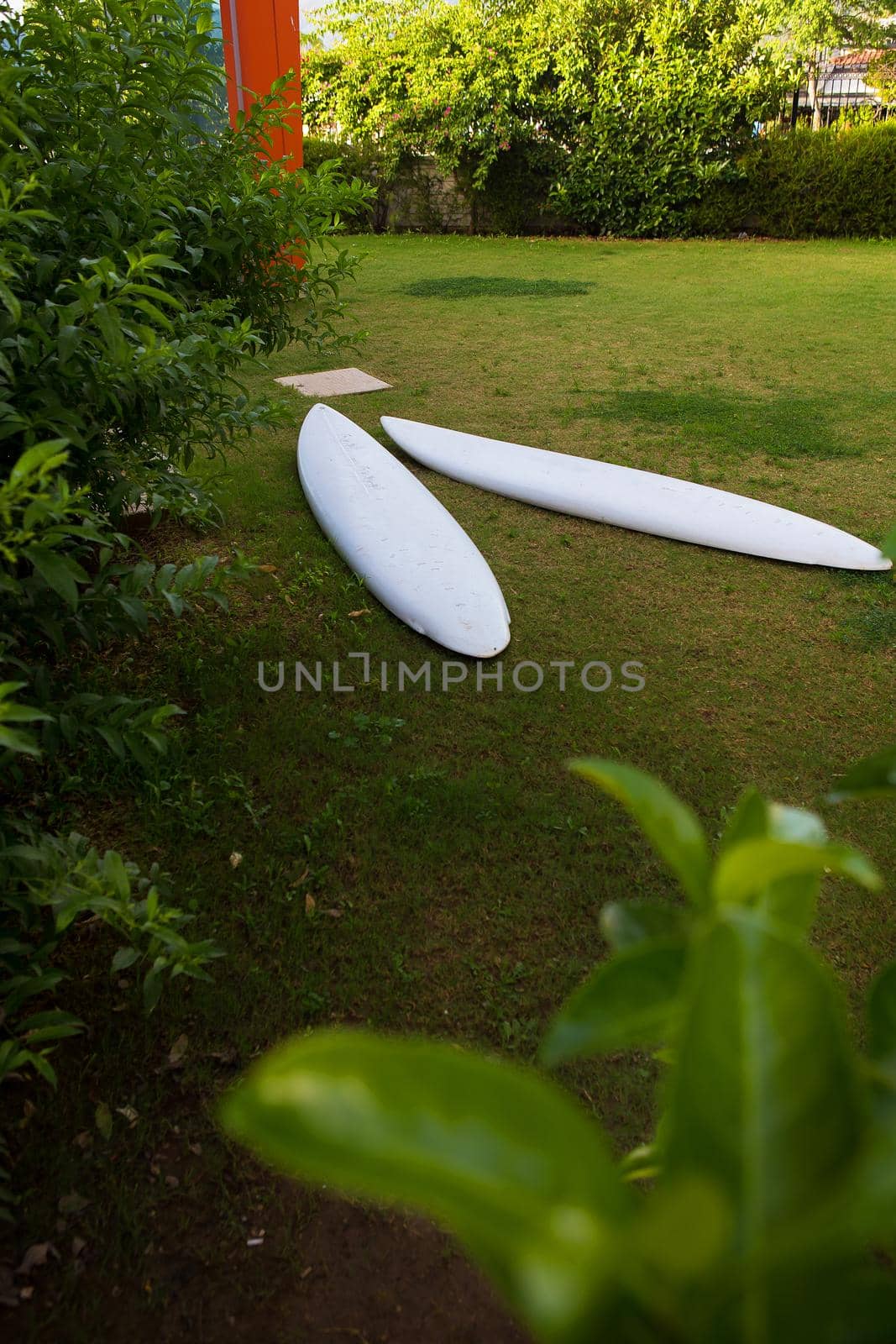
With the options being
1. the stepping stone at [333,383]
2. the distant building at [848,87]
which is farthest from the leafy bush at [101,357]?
the distant building at [848,87]

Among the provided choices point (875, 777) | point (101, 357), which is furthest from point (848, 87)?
point (875, 777)

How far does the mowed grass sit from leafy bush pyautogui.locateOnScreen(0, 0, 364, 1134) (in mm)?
184

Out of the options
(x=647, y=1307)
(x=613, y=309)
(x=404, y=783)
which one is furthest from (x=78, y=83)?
(x=613, y=309)

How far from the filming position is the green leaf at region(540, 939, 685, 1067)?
49 cm

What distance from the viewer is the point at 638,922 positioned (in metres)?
0.62

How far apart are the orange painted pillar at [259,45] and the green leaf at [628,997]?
7.16m

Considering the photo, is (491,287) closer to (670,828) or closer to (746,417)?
(746,417)

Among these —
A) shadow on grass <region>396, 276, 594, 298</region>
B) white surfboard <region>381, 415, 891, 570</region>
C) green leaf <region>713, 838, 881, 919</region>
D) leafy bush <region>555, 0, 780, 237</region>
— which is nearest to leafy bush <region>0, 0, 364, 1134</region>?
green leaf <region>713, 838, 881, 919</region>

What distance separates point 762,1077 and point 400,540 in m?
3.06

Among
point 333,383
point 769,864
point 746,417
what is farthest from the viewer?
point 333,383

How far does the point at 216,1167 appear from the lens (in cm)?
150

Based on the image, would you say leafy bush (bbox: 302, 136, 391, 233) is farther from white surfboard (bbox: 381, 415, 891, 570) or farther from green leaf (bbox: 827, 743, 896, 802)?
green leaf (bbox: 827, 743, 896, 802)

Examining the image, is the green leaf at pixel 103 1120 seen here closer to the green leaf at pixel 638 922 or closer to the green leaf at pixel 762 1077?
the green leaf at pixel 638 922

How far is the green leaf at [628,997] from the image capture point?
19.2 inches
